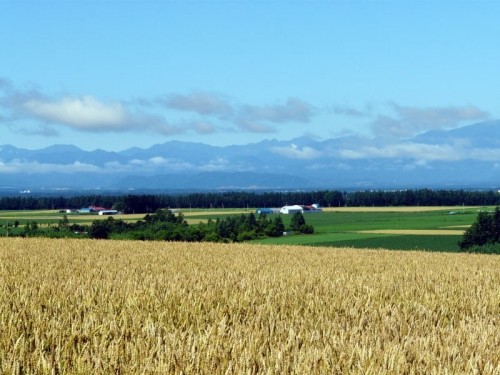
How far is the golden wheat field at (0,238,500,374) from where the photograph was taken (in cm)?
670

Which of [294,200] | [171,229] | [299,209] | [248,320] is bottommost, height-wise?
[171,229]

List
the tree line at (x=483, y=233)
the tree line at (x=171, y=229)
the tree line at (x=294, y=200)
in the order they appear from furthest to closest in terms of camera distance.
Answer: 1. the tree line at (x=294, y=200)
2. the tree line at (x=483, y=233)
3. the tree line at (x=171, y=229)

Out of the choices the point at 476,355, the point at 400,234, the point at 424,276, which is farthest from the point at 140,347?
the point at 400,234

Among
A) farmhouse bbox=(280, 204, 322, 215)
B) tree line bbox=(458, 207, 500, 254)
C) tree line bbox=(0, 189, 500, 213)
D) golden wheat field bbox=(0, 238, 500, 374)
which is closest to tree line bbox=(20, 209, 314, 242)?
tree line bbox=(458, 207, 500, 254)

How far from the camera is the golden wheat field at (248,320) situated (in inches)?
264

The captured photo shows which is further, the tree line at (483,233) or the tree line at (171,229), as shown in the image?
the tree line at (483,233)

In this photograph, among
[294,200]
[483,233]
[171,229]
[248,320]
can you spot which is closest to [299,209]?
[294,200]

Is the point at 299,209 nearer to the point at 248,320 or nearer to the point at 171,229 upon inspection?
the point at 171,229

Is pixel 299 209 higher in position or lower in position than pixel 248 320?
higher

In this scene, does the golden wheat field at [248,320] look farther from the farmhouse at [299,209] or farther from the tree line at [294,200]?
the tree line at [294,200]

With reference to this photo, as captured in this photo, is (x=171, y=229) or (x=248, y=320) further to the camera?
(x=171, y=229)

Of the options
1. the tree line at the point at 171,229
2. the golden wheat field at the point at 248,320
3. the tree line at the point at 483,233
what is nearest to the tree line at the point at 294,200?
the tree line at the point at 171,229

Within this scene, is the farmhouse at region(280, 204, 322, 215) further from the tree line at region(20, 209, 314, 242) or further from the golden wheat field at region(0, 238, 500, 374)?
the golden wheat field at region(0, 238, 500, 374)

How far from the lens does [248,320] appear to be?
31.9ft
